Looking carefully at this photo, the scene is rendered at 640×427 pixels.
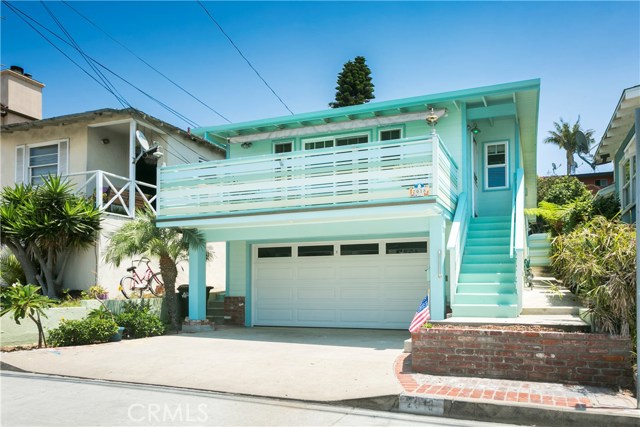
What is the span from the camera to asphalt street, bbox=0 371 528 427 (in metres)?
6.13

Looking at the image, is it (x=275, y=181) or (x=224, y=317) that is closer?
(x=275, y=181)

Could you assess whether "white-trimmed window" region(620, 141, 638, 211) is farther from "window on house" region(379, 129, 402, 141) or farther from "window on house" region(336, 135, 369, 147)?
"window on house" region(336, 135, 369, 147)

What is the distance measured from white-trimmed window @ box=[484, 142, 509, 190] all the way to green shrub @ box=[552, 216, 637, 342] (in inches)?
238

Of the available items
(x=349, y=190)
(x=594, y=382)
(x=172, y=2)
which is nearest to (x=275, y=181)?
(x=349, y=190)

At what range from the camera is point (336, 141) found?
14680 mm

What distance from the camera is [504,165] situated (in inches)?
569

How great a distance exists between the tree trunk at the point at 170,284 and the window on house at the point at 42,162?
6698mm

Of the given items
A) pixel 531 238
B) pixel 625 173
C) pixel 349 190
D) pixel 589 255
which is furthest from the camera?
pixel 531 238

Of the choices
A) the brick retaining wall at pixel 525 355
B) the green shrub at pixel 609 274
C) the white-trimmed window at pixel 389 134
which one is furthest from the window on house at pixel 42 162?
the green shrub at pixel 609 274

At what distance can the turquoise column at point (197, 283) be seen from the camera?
13.4 metres

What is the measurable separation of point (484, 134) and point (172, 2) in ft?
28.5

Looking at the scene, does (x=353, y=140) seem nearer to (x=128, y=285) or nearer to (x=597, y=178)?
(x=128, y=285)

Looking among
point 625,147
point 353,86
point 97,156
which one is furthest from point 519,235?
point 353,86

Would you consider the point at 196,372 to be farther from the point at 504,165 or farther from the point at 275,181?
the point at 504,165
